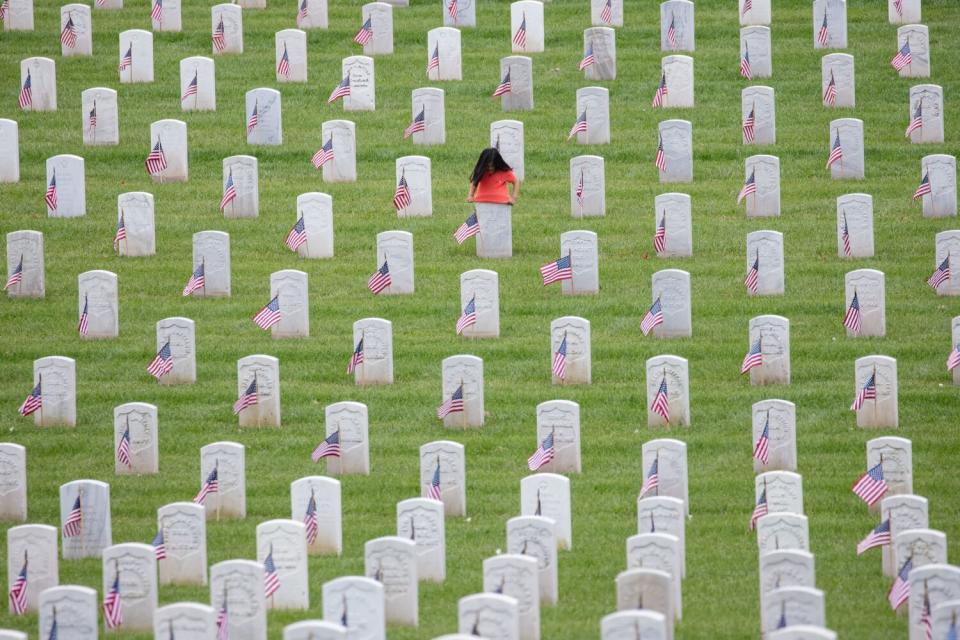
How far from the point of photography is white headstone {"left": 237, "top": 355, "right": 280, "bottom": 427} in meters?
15.4

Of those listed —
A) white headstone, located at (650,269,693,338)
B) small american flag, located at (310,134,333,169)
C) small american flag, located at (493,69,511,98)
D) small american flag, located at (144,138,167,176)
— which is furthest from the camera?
small american flag, located at (493,69,511,98)

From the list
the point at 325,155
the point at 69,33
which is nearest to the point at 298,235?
the point at 325,155

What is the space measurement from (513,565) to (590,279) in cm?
726

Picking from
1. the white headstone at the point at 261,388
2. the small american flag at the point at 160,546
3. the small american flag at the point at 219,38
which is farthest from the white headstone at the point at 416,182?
the small american flag at the point at 160,546

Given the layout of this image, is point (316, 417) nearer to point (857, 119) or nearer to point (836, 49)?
point (857, 119)

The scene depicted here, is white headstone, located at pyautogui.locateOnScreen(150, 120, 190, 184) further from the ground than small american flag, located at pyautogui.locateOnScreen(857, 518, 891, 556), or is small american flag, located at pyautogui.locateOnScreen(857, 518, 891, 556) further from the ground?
white headstone, located at pyautogui.locateOnScreen(150, 120, 190, 184)

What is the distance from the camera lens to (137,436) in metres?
14.6

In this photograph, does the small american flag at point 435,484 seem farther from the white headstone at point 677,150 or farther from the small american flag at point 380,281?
the white headstone at point 677,150

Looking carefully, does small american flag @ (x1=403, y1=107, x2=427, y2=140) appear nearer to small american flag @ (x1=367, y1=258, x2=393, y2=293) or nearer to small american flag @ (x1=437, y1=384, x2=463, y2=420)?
small american flag @ (x1=367, y1=258, x2=393, y2=293)

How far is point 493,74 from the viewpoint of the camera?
24172 millimetres

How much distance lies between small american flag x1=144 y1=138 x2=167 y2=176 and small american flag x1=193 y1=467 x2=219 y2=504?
8196 mm

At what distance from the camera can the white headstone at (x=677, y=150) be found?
20.8 metres

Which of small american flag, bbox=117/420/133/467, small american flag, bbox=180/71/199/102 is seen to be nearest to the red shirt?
small american flag, bbox=117/420/133/467

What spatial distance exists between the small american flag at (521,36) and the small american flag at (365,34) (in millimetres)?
1956
